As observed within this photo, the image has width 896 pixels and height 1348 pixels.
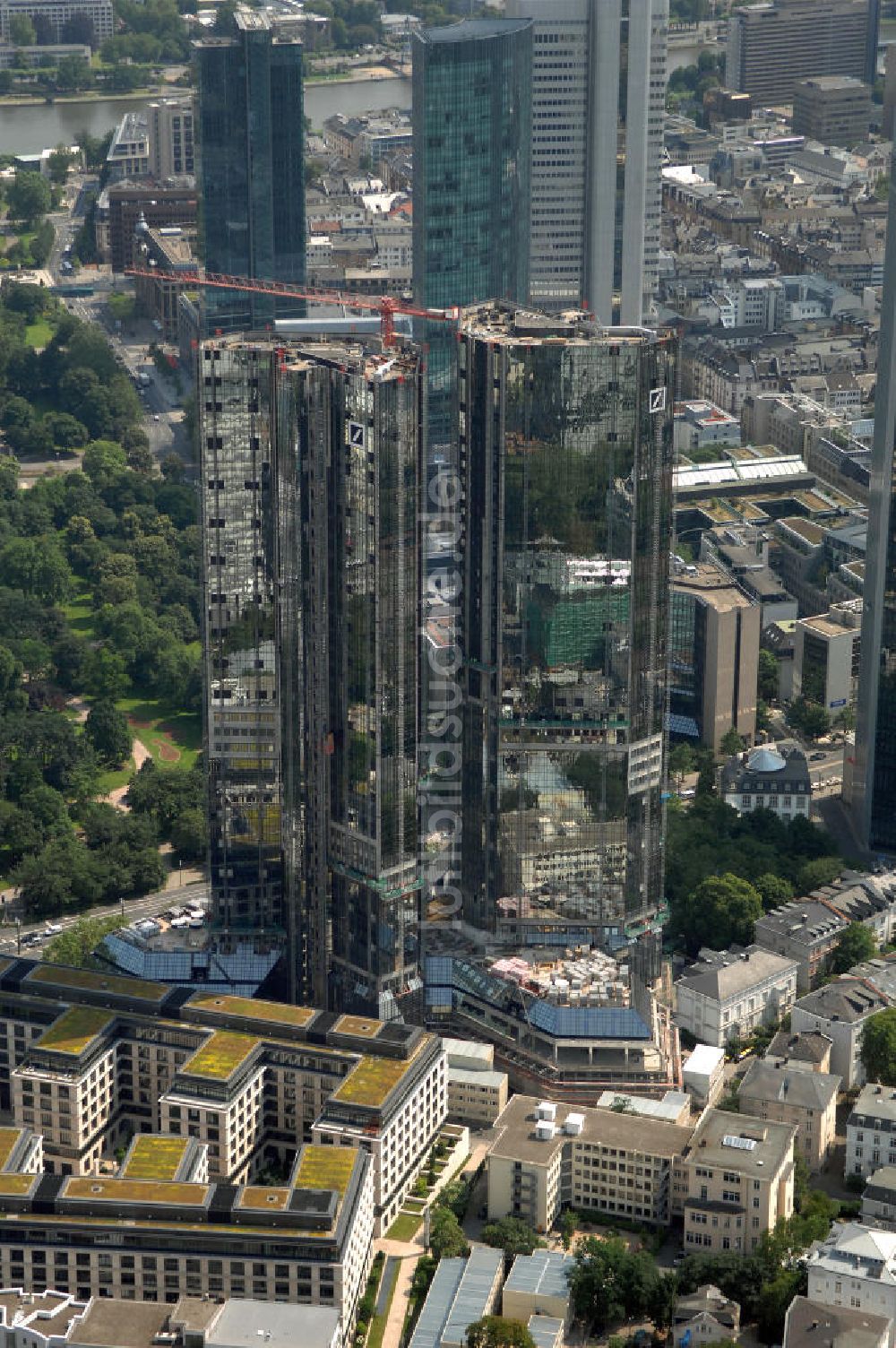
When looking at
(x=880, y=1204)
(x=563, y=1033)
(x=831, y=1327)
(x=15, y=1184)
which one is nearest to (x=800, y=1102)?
(x=880, y=1204)

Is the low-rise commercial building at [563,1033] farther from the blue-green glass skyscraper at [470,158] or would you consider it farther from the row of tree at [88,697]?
the blue-green glass skyscraper at [470,158]

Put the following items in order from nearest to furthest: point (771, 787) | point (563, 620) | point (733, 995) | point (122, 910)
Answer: point (563, 620), point (733, 995), point (122, 910), point (771, 787)

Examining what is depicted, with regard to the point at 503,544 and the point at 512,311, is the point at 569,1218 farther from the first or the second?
the point at 512,311

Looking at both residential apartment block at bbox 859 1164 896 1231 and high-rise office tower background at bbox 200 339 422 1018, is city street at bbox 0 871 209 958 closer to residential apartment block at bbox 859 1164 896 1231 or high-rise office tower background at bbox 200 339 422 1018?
high-rise office tower background at bbox 200 339 422 1018

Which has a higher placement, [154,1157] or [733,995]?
[154,1157]

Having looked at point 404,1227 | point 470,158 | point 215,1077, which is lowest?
point 404,1227

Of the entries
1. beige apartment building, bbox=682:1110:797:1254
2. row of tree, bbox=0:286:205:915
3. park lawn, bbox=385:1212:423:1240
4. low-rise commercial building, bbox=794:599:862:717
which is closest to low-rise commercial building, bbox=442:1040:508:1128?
park lawn, bbox=385:1212:423:1240

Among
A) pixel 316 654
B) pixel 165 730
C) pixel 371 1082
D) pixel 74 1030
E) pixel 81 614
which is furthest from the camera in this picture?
pixel 81 614

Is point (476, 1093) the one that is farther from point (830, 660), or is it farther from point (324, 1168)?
point (830, 660)
